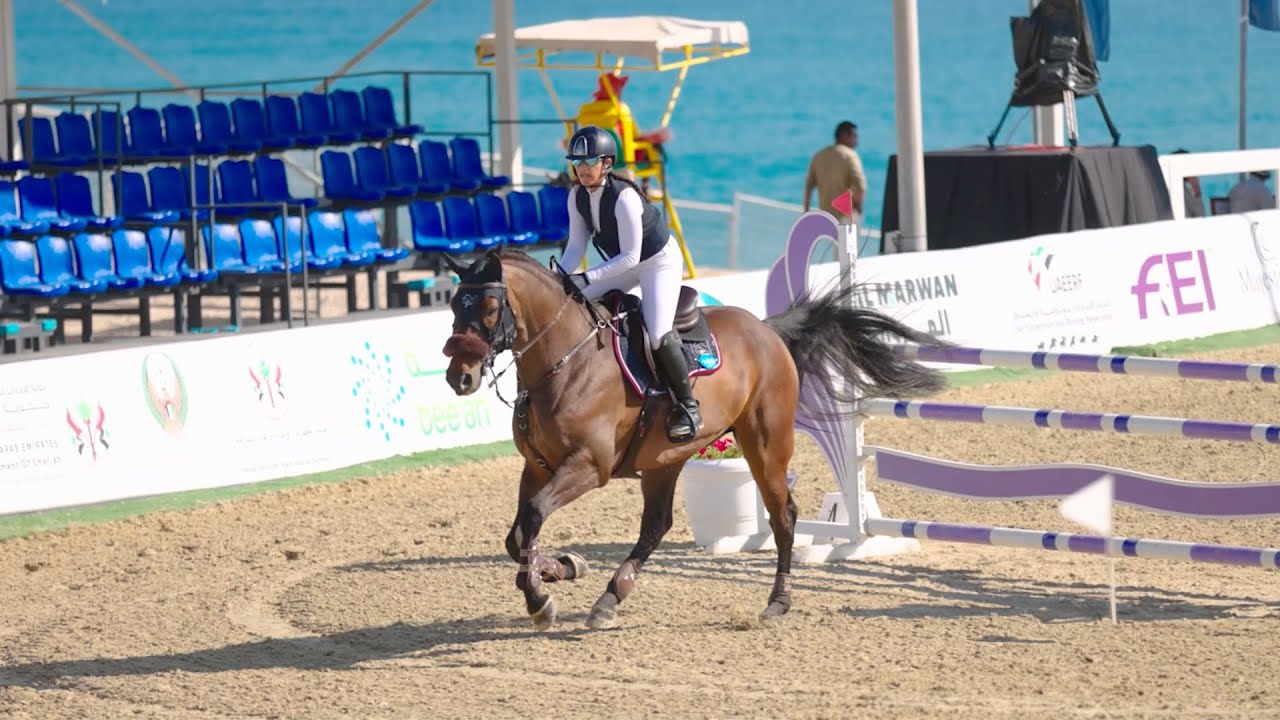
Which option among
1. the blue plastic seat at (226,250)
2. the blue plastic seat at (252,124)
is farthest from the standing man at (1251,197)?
the blue plastic seat at (226,250)

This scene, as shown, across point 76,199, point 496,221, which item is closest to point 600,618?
point 76,199

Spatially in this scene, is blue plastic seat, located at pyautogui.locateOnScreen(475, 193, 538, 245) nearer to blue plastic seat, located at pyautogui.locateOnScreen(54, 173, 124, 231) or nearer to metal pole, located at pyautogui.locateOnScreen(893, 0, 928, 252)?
metal pole, located at pyautogui.locateOnScreen(893, 0, 928, 252)

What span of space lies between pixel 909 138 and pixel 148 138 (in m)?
7.62

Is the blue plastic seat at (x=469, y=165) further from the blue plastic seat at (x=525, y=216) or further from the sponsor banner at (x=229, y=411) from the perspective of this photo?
the sponsor banner at (x=229, y=411)

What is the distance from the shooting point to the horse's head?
7.78 meters

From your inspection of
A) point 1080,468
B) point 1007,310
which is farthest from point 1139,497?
point 1007,310

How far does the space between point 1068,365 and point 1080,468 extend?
0.52 m

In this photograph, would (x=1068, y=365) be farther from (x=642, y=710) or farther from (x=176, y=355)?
(x=176, y=355)

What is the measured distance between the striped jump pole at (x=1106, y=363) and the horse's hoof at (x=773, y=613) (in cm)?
152

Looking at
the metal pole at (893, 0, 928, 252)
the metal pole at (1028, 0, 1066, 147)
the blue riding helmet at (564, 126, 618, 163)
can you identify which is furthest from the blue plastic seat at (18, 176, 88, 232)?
the metal pole at (1028, 0, 1066, 147)

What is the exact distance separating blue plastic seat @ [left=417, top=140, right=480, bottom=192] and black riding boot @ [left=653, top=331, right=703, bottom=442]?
467 inches

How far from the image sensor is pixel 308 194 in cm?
2511

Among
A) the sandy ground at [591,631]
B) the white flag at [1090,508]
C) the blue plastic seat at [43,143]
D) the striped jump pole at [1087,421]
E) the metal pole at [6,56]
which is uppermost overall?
the metal pole at [6,56]

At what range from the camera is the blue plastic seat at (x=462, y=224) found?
1927 cm
